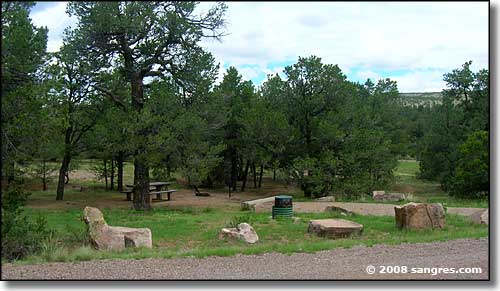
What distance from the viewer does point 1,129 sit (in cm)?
875

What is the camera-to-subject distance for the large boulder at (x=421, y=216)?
1300 centimetres

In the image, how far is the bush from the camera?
910 centimetres

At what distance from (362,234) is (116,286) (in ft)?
23.6

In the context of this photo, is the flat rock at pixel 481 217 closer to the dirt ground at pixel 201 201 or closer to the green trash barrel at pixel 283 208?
the dirt ground at pixel 201 201

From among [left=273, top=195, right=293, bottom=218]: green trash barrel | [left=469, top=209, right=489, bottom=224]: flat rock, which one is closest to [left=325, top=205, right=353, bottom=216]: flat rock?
[left=273, top=195, right=293, bottom=218]: green trash barrel

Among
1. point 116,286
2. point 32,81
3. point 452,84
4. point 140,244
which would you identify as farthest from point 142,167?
point 452,84

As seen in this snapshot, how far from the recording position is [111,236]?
10.9m

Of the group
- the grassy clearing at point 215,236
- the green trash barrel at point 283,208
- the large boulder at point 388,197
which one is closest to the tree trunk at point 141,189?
the grassy clearing at point 215,236

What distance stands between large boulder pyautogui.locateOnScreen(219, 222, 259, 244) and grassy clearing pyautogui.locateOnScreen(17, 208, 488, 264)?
7.4 inches

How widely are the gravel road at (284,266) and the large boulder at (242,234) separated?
10.0 feet

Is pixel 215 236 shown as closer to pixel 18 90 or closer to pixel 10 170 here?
pixel 10 170

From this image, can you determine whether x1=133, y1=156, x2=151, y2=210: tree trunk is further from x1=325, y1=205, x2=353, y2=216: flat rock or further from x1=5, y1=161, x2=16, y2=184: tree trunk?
x1=5, y1=161, x2=16, y2=184: tree trunk

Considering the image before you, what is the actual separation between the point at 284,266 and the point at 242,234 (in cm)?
422

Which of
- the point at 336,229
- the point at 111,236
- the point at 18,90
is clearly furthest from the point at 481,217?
the point at 18,90
